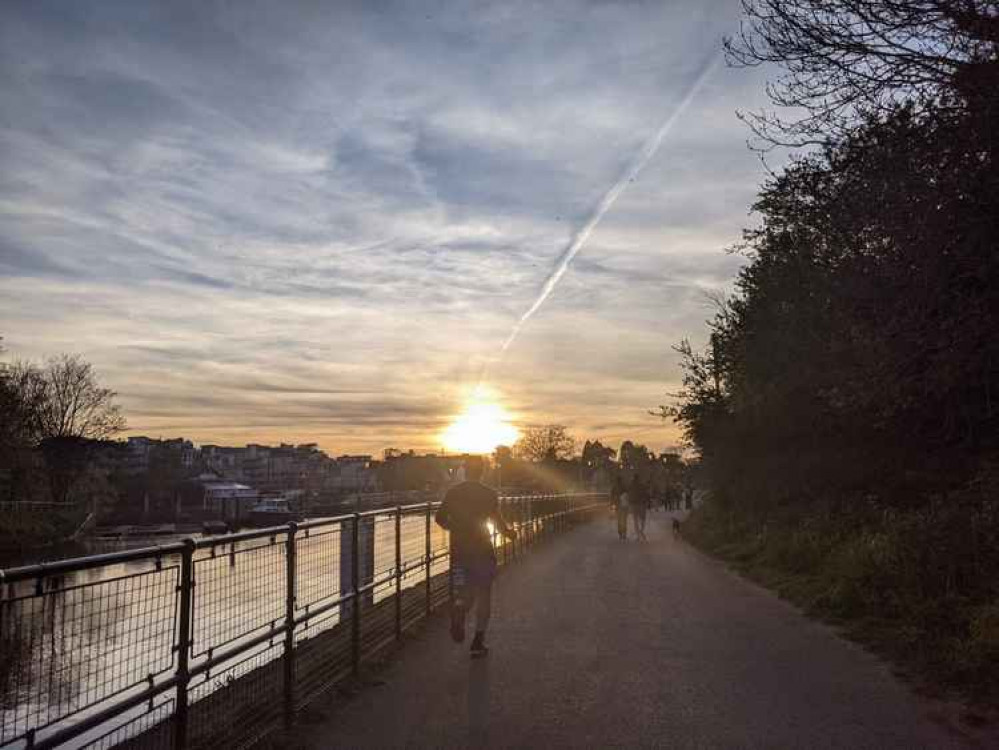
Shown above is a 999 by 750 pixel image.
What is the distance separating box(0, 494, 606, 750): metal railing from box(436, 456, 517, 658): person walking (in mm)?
677

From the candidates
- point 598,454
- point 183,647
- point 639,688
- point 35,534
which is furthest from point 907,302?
point 598,454

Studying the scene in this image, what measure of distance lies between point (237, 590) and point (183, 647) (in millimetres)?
811

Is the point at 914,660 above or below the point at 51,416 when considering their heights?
below

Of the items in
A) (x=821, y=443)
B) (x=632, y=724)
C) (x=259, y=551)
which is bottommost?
(x=632, y=724)

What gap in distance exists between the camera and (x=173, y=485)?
4464 inches

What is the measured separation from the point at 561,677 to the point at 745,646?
251 cm

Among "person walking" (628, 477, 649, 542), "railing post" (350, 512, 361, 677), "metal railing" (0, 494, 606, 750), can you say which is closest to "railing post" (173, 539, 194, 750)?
"metal railing" (0, 494, 606, 750)

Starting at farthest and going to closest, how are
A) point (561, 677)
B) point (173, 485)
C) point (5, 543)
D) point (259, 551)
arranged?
point (173, 485), point (5, 543), point (561, 677), point (259, 551)

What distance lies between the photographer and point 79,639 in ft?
14.0

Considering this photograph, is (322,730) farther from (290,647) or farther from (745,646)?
(745,646)

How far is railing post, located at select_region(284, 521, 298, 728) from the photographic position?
6.73m

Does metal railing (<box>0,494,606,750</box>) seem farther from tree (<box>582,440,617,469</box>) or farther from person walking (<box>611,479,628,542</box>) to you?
tree (<box>582,440,617,469</box>)

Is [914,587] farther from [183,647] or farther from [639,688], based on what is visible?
[183,647]

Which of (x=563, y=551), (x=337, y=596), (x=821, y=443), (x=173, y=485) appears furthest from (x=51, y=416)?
(x=337, y=596)
